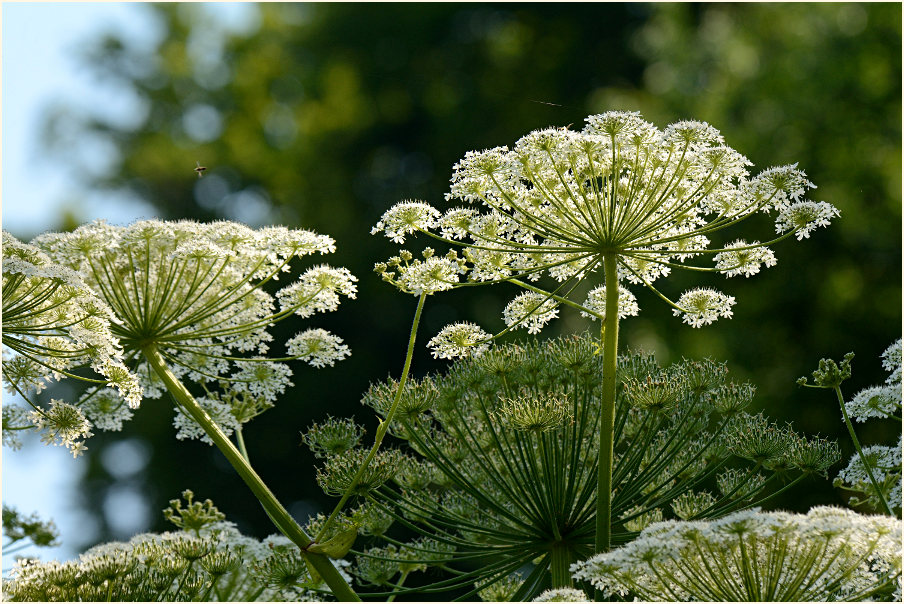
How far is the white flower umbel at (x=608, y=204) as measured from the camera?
3.88 m

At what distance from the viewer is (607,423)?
3639 mm

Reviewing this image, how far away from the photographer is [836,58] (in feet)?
Result: 65.0

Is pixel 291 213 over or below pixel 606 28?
below

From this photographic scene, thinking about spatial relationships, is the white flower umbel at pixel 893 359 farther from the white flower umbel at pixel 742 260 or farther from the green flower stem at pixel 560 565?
the green flower stem at pixel 560 565

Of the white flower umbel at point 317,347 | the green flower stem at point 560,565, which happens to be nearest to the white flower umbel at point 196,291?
the white flower umbel at point 317,347

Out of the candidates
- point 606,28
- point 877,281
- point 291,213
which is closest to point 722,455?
point 877,281

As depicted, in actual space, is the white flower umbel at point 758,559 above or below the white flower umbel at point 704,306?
below

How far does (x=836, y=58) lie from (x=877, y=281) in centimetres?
453

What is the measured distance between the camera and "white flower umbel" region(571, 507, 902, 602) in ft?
9.20

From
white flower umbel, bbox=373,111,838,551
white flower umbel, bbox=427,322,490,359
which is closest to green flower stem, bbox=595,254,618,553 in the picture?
white flower umbel, bbox=373,111,838,551

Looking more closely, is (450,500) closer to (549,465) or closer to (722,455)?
(549,465)

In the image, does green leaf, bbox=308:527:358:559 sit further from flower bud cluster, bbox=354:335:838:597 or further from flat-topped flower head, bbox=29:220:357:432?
flat-topped flower head, bbox=29:220:357:432

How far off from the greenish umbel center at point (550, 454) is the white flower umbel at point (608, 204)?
1.03 feet

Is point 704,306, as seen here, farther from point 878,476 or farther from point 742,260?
point 878,476
